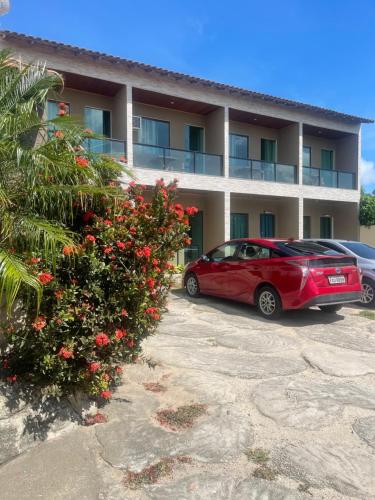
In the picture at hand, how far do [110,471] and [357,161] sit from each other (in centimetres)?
2086

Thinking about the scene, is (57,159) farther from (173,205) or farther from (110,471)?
(110,471)

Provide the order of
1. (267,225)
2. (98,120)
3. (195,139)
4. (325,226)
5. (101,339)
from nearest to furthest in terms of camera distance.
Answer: (101,339) → (98,120) → (195,139) → (267,225) → (325,226)

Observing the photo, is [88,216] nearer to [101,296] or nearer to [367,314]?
[101,296]

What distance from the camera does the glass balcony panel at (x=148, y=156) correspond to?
14.4 metres

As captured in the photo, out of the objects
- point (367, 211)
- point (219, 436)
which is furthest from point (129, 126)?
point (367, 211)

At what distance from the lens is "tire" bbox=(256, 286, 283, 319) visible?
7573mm

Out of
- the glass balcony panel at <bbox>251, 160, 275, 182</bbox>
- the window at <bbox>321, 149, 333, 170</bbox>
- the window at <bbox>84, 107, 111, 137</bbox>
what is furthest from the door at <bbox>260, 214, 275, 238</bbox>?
the window at <bbox>84, 107, 111, 137</bbox>

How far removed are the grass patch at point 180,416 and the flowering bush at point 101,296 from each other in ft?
1.85

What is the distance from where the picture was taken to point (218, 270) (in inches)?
Answer: 353

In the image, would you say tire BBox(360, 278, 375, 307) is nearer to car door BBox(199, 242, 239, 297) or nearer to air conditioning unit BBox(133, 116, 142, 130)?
car door BBox(199, 242, 239, 297)

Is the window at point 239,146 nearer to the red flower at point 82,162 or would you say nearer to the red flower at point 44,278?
the red flower at point 82,162

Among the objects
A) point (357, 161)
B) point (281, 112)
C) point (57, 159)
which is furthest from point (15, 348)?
point (357, 161)

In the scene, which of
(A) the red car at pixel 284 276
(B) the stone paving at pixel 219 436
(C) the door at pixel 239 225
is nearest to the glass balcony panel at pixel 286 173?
(C) the door at pixel 239 225

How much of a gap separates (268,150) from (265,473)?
1819 cm
